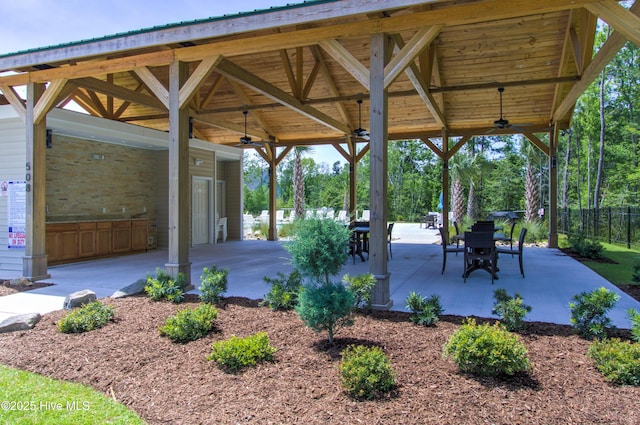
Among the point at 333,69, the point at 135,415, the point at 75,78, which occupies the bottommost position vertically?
the point at 135,415

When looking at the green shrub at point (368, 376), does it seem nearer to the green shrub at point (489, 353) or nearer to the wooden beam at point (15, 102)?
the green shrub at point (489, 353)

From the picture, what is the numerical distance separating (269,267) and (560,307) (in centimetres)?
484

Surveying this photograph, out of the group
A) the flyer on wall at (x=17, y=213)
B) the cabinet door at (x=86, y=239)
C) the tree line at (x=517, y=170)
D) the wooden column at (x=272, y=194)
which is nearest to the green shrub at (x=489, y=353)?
the flyer on wall at (x=17, y=213)

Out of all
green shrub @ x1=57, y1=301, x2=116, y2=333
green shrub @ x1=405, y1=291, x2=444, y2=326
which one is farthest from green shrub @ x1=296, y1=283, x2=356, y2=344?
green shrub @ x1=57, y1=301, x2=116, y2=333

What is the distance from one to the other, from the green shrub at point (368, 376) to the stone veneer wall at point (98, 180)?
781 cm

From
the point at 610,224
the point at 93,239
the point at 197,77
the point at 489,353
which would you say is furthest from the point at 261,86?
the point at 610,224

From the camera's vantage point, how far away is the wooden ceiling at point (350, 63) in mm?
4605

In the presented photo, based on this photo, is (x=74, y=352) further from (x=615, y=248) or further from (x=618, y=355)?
(x=615, y=248)

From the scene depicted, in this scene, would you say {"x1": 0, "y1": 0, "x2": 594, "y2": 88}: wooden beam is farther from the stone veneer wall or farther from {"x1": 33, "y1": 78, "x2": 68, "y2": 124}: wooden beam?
the stone veneer wall

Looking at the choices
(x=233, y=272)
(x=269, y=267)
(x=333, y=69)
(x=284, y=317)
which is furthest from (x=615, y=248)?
(x=284, y=317)

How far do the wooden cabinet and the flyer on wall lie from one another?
34.5 inches

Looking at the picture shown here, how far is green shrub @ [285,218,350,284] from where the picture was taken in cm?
349

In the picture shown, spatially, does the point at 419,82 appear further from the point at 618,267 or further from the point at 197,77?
the point at 618,267

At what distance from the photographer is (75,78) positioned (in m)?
6.45
